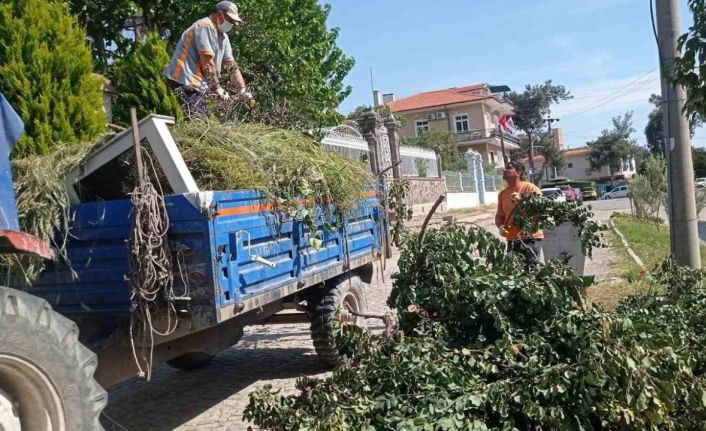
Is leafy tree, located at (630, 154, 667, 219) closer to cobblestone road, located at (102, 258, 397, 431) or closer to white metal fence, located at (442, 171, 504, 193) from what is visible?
white metal fence, located at (442, 171, 504, 193)

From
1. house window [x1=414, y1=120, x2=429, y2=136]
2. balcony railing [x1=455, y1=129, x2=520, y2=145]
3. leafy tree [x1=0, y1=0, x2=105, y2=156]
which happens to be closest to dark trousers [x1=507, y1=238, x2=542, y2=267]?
leafy tree [x1=0, y1=0, x2=105, y2=156]

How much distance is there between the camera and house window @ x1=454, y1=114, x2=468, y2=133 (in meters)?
64.0

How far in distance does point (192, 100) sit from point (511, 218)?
3280 millimetres

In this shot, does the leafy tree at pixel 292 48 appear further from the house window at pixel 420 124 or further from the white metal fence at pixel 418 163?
the house window at pixel 420 124

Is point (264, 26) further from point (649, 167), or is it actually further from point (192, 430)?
point (649, 167)

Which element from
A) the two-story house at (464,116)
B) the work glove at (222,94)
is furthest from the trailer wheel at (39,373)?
the two-story house at (464,116)

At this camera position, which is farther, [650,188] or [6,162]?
[650,188]

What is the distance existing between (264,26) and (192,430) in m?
11.5

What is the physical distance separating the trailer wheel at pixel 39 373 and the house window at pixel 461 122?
6239cm

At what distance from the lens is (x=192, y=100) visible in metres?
5.98

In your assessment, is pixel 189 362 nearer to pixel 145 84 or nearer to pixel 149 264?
pixel 149 264

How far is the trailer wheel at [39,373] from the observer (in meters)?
2.60

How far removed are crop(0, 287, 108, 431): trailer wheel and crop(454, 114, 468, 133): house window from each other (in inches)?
2456

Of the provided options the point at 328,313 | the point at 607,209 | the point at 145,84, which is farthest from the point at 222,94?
the point at 607,209
